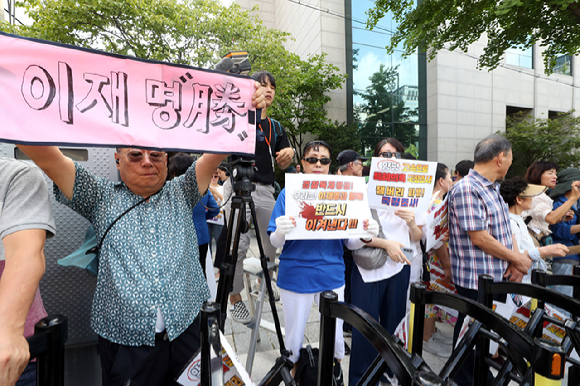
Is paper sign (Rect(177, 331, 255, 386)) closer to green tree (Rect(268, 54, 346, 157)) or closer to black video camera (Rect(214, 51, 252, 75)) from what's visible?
black video camera (Rect(214, 51, 252, 75))

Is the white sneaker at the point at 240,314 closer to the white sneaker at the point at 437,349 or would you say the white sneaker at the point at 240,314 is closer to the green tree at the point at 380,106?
the white sneaker at the point at 437,349

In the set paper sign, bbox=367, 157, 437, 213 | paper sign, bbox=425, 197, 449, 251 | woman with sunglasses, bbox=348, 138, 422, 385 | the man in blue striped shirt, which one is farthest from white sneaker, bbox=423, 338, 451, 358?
paper sign, bbox=367, 157, 437, 213

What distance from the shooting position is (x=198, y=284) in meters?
1.66

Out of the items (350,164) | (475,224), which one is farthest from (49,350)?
(350,164)

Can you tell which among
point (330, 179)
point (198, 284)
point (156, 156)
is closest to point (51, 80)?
point (156, 156)

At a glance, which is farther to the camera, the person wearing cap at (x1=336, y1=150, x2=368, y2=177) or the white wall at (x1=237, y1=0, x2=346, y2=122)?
the white wall at (x1=237, y1=0, x2=346, y2=122)

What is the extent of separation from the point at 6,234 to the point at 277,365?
1202 millimetres

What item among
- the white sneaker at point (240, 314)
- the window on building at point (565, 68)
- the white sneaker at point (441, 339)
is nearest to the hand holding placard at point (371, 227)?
the white sneaker at point (240, 314)

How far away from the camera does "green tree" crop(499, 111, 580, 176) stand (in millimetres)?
12438

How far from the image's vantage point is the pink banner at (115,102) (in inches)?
46.8

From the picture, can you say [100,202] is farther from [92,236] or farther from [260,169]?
[260,169]

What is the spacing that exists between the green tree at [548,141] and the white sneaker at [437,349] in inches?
524

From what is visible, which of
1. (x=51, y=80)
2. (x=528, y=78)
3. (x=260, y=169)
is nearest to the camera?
(x=51, y=80)

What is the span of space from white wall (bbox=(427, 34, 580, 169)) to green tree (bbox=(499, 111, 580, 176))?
1620mm
